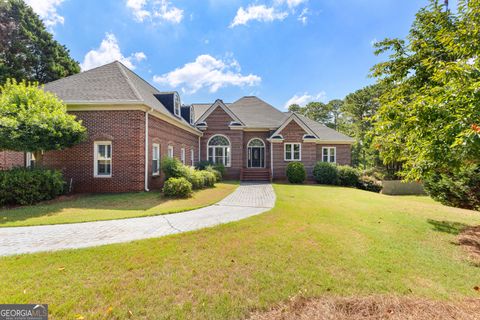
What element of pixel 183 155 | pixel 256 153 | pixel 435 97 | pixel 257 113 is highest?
pixel 257 113

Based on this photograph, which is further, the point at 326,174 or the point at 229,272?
the point at 326,174

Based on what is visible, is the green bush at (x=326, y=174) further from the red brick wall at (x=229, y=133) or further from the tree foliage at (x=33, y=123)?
the tree foliage at (x=33, y=123)

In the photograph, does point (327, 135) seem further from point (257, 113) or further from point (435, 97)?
point (435, 97)

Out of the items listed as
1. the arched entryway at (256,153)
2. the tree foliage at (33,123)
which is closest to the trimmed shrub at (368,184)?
the arched entryway at (256,153)

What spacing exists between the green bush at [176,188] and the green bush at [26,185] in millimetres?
4635

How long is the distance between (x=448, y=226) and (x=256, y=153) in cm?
1555

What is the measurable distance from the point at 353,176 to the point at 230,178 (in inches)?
425

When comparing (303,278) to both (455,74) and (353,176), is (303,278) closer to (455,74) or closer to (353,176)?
(455,74)

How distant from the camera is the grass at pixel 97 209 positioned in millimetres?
6684

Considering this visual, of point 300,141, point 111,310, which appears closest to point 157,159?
point 111,310

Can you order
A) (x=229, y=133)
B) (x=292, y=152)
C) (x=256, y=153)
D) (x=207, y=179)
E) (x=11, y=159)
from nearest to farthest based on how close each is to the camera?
1. (x=11, y=159)
2. (x=207, y=179)
3. (x=292, y=152)
4. (x=229, y=133)
5. (x=256, y=153)

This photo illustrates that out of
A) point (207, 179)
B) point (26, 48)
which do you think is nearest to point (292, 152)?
point (207, 179)

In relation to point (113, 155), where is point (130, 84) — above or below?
above

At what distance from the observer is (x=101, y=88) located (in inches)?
470
